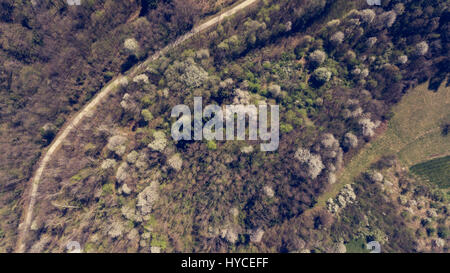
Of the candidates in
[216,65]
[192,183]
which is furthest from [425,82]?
[192,183]

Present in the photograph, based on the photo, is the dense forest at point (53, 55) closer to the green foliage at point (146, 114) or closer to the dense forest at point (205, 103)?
the dense forest at point (205, 103)

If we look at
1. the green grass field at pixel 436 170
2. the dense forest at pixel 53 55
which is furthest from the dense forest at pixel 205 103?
the green grass field at pixel 436 170

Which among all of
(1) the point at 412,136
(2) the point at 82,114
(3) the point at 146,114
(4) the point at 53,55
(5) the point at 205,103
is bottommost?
(1) the point at 412,136

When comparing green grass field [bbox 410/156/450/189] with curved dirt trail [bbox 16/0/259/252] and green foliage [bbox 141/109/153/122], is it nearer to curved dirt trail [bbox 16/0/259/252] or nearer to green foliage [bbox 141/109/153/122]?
curved dirt trail [bbox 16/0/259/252]

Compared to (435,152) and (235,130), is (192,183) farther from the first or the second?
(435,152)

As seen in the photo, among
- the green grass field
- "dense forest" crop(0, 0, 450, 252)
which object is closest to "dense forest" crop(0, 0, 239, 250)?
"dense forest" crop(0, 0, 450, 252)

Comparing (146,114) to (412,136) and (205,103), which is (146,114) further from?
(412,136)

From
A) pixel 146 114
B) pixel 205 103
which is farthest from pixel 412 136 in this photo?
pixel 146 114

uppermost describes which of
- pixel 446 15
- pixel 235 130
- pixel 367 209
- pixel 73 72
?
pixel 446 15
